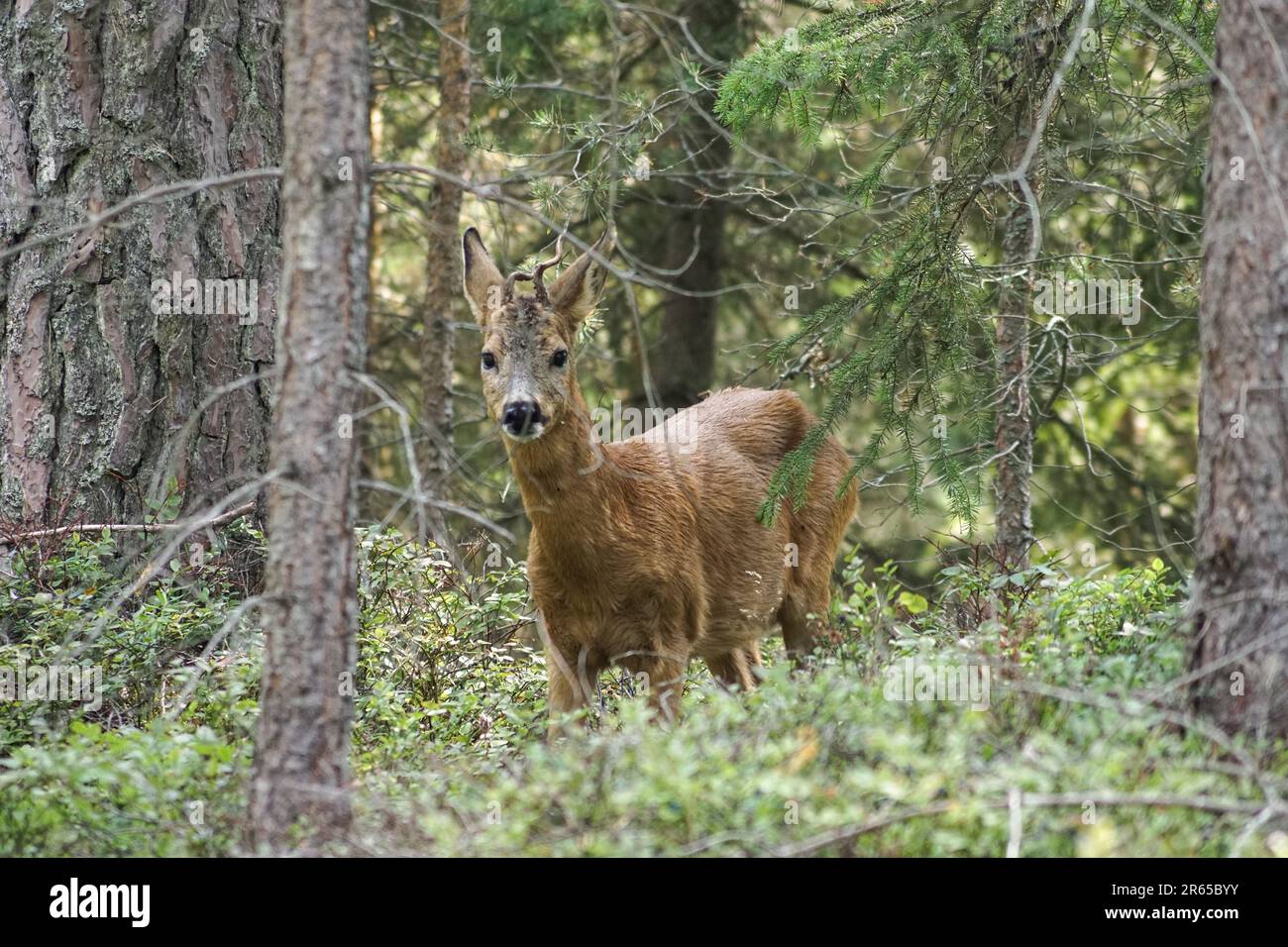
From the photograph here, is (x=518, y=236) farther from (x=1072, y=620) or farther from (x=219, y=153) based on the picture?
(x=1072, y=620)

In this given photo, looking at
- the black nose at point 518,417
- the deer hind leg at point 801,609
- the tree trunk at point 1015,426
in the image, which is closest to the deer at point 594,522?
the black nose at point 518,417

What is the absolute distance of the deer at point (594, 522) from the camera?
6.93m

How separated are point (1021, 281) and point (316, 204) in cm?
507

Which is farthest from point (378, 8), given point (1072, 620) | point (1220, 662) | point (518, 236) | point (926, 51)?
point (1220, 662)

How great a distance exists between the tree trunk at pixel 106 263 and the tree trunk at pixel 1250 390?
199 inches

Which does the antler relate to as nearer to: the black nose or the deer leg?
the black nose

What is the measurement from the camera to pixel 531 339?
22.8 ft

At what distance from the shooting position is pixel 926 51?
6441 mm

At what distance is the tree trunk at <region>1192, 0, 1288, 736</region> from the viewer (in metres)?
4.77

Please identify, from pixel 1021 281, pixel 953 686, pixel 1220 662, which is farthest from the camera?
pixel 1021 281

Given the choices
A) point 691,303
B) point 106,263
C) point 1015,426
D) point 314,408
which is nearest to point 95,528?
point 106,263

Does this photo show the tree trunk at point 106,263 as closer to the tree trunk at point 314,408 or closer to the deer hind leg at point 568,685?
the deer hind leg at point 568,685
